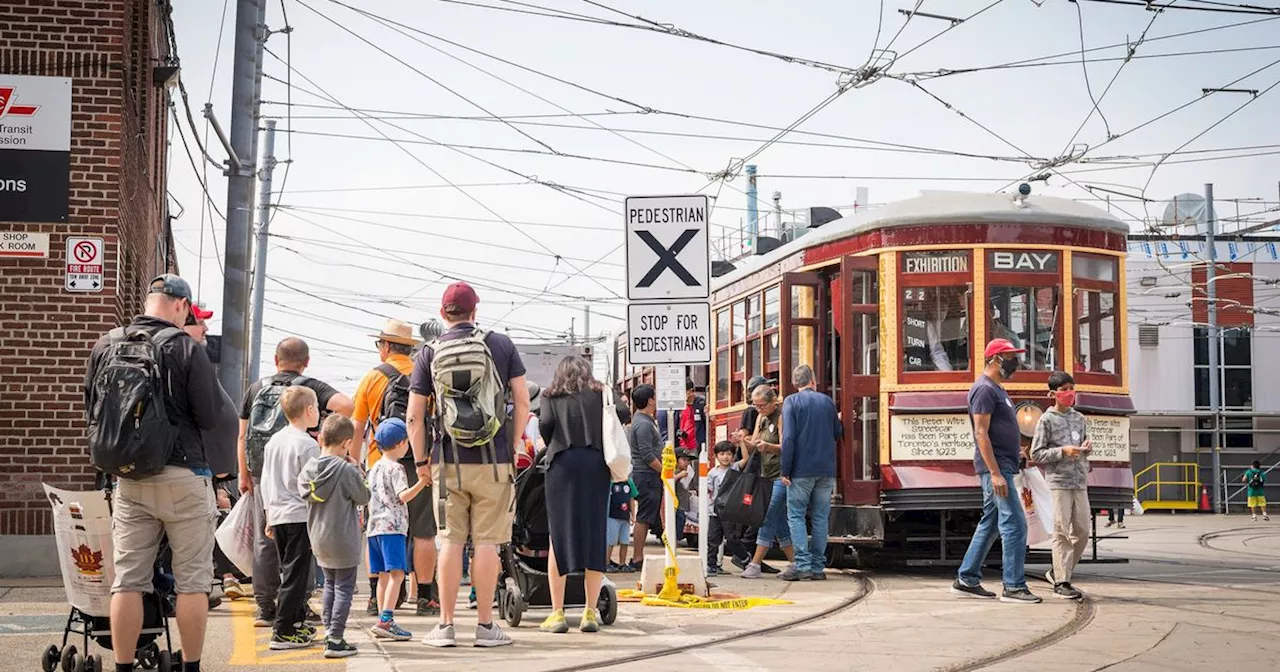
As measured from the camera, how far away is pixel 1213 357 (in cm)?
3888

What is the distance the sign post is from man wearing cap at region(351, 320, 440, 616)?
61.1 inches

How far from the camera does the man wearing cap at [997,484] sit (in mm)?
10688

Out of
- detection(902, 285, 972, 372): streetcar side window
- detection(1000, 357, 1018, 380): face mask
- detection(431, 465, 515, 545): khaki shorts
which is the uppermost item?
detection(902, 285, 972, 372): streetcar side window

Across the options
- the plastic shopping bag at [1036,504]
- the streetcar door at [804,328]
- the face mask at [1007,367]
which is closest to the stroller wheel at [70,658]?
the plastic shopping bag at [1036,504]

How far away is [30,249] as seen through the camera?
12.6 metres

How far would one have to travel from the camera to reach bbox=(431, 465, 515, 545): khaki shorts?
8.19 meters

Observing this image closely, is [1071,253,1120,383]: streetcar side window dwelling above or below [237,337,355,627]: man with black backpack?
above

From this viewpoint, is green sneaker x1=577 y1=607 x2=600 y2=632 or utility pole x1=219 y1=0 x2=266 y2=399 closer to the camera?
green sneaker x1=577 y1=607 x2=600 y2=632

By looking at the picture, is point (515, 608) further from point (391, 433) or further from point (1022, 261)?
point (1022, 261)

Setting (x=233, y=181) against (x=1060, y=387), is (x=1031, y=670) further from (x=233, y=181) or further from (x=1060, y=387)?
(x=233, y=181)

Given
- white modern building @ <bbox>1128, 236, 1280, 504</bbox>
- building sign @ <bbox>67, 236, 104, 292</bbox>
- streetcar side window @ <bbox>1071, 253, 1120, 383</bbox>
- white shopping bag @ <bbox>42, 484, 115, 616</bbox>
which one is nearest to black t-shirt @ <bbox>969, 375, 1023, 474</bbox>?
streetcar side window @ <bbox>1071, 253, 1120, 383</bbox>

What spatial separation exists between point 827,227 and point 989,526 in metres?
3.93

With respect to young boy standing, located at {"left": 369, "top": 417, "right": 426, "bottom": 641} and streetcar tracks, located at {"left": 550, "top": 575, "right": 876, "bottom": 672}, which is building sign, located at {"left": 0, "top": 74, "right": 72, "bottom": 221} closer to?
young boy standing, located at {"left": 369, "top": 417, "right": 426, "bottom": 641}

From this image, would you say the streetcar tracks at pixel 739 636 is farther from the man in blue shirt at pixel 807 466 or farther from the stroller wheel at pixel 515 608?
the stroller wheel at pixel 515 608
